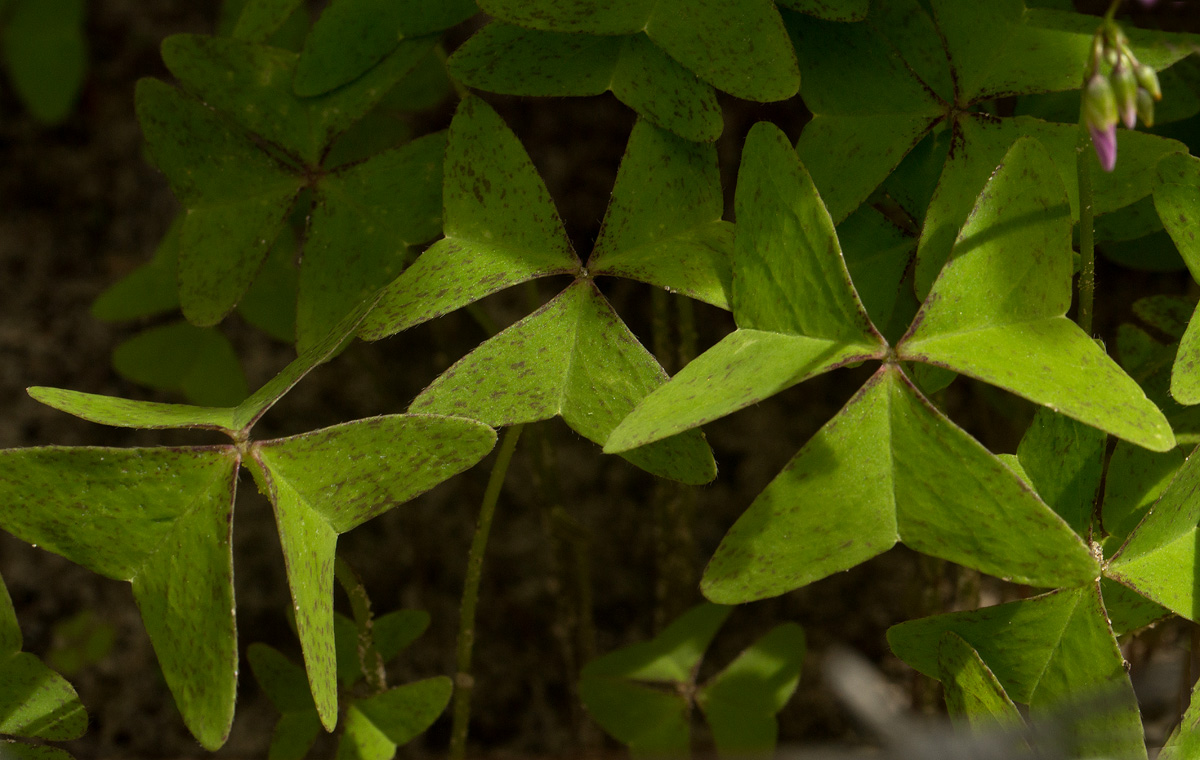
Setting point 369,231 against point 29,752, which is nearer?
point 29,752

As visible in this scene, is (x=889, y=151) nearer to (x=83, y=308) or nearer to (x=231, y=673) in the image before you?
(x=231, y=673)

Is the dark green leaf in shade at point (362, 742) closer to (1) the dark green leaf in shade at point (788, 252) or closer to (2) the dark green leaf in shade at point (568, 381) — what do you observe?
(2) the dark green leaf in shade at point (568, 381)

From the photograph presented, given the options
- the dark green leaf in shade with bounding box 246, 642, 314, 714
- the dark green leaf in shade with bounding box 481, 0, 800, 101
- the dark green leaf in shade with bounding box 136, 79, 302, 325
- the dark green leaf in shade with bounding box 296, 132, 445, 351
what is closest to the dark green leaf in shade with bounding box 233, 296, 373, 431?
the dark green leaf in shade with bounding box 296, 132, 445, 351

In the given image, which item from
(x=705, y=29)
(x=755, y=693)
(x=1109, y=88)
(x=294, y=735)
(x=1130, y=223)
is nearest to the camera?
(x=1109, y=88)

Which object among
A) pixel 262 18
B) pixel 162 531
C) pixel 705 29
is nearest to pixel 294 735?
pixel 162 531

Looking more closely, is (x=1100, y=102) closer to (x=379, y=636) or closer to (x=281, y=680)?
(x=379, y=636)

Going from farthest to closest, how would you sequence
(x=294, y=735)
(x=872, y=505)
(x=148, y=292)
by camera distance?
(x=148, y=292)
(x=294, y=735)
(x=872, y=505)

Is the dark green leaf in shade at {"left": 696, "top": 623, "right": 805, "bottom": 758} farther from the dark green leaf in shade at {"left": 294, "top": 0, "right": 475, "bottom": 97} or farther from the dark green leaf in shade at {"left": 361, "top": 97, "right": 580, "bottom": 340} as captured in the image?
the dark green leaf in shade at {"left": 294, "top": 0, "right": 475, "bottom": 97}
